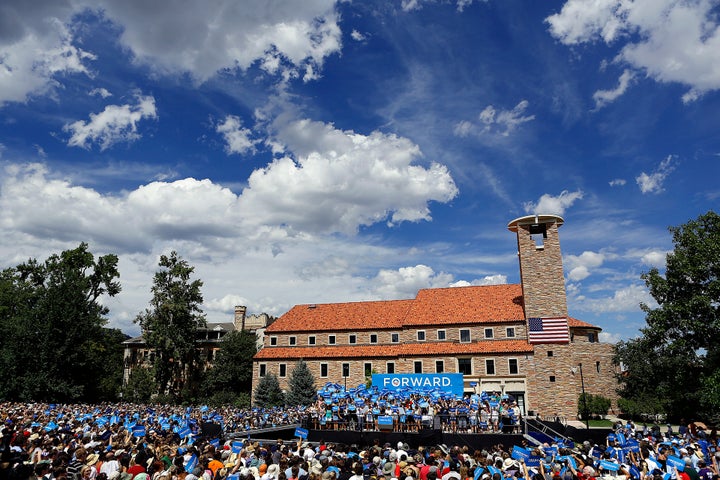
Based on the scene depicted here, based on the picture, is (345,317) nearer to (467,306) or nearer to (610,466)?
(467,306)

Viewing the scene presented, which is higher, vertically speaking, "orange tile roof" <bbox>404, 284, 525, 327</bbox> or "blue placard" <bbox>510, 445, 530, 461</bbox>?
"orange tile roof" <bbox>404, 284, 525, 327</bbox>

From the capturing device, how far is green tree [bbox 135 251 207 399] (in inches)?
2114

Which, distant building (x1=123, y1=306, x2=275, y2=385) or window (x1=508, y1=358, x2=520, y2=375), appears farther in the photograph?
distant building (x1=123, y1=306, x2=275, y2=385)

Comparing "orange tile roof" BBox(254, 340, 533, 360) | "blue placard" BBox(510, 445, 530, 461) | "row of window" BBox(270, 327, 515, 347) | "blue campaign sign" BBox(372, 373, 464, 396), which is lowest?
"blue placard" BBox(510, 445, 530, 461)

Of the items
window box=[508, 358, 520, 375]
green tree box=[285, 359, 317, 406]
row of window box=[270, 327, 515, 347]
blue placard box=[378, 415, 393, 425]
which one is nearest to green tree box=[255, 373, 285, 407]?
green tree box=[285, 359, 317, 406]

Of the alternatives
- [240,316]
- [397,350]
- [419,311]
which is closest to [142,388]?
[240,316]

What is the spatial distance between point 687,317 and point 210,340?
57.2 metres

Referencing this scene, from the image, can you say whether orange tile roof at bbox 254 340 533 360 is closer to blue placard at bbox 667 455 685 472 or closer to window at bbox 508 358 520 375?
window at bbox 508 358 520 375

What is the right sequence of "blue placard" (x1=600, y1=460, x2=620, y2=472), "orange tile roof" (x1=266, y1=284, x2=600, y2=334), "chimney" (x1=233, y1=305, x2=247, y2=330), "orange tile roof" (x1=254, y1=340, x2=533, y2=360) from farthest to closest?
"chimney" (x1=233, y1=305, x2=247, y2=330) < "orange tile roof" (x1=266, y1=284, x2=600, y2=334) < "orange tile roof" (x1=254, y1=340, x2=533, y2=360) < "blue placard" (x1=600, y1=460, x2=620, y2=472)

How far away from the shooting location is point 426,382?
111ft

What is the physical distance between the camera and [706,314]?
3284cm

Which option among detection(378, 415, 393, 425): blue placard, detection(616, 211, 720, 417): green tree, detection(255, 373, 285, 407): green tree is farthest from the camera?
detection(255, 373, 285, 407): green tree

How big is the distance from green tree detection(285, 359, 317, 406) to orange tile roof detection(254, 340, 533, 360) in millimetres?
3393

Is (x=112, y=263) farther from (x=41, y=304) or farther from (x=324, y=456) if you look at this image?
(x=324, y=456)
